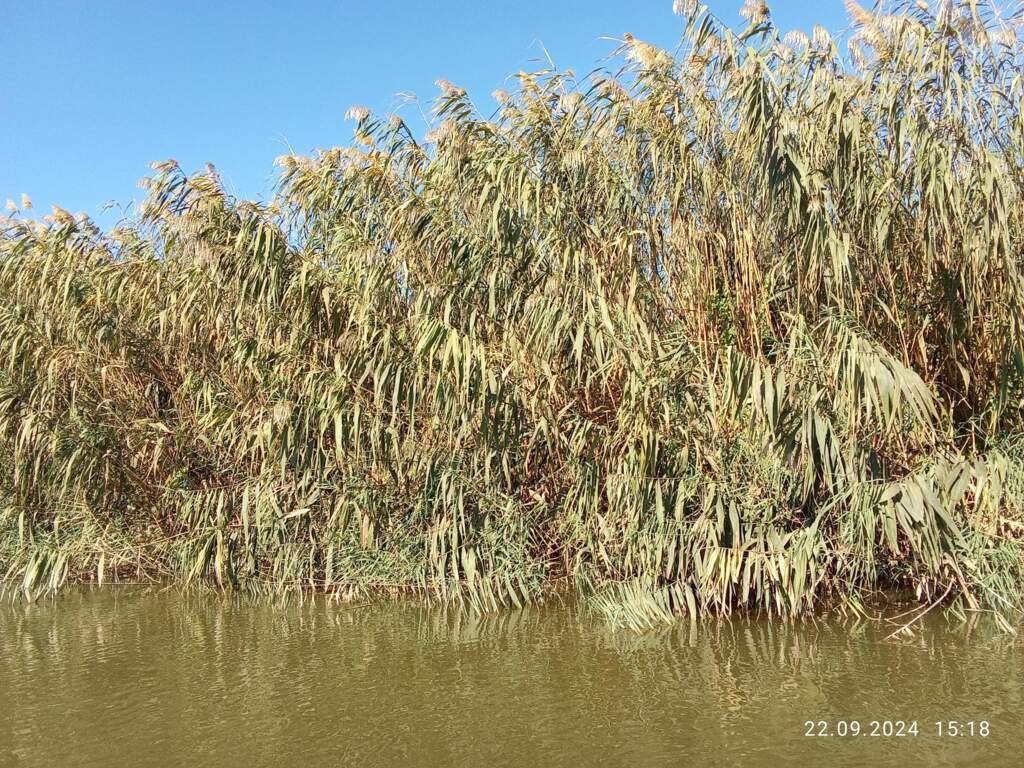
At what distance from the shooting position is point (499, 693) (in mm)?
3715

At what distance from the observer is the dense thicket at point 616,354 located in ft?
14.2

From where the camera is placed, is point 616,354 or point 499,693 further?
point 616,354

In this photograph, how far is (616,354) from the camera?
15.6ft

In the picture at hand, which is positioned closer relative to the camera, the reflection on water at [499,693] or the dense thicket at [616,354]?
the reflection on water at [499,693]

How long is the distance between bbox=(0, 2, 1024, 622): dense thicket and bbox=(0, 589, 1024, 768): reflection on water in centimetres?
37

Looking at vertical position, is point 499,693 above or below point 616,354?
below

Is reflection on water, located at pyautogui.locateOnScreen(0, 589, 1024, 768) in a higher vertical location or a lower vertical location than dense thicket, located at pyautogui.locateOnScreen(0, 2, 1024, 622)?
lower

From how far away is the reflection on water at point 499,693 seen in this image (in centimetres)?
312

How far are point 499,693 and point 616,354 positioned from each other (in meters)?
1.91

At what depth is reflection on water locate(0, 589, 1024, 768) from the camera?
3.12 m

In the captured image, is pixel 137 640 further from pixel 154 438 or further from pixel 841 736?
pixel 841 736

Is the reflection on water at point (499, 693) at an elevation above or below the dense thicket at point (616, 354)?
below

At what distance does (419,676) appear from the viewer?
3994mm

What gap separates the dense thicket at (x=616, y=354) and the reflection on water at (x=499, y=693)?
366 millimetres
